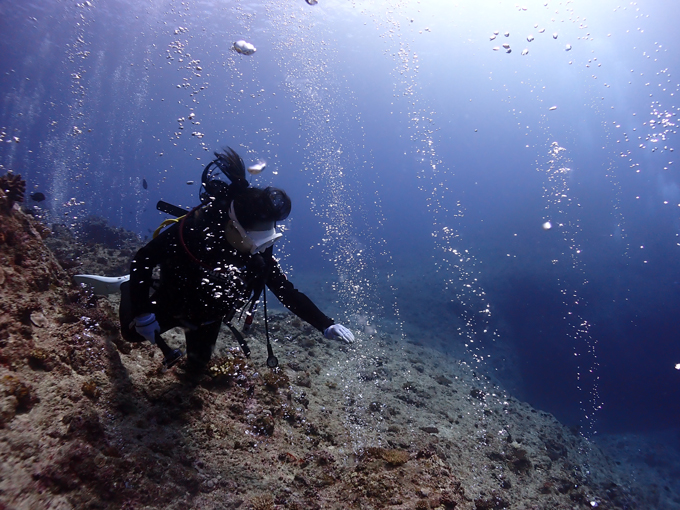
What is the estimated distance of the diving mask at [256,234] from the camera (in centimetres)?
325

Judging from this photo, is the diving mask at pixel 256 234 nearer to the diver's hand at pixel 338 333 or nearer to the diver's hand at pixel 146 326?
the diver's hand at pixel 146 326

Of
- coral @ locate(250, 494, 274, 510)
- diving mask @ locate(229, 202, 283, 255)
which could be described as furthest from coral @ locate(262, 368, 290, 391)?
diving mask @ locate(229, 202, 283, 255)

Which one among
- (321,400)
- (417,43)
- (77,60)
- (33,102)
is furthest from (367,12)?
(33,102)

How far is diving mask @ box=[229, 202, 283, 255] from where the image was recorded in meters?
3.25

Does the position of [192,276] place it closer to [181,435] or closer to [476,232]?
[181,435]

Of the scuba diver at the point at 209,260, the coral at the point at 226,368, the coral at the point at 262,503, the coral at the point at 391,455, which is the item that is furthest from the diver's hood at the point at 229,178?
the coral at the point at 391,455

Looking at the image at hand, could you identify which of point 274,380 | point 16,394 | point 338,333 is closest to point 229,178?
point 338,333

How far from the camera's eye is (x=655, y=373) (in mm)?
20781

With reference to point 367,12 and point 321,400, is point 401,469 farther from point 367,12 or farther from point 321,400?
point 367,12

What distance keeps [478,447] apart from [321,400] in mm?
3800

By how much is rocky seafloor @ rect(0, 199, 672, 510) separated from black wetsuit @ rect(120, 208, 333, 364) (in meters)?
0.72

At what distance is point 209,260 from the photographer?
3361mm

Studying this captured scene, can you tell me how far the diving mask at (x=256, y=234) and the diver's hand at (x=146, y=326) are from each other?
1.29m

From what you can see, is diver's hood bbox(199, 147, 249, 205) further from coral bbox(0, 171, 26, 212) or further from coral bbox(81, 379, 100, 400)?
coral bbox(0, 171, 26, 212)
